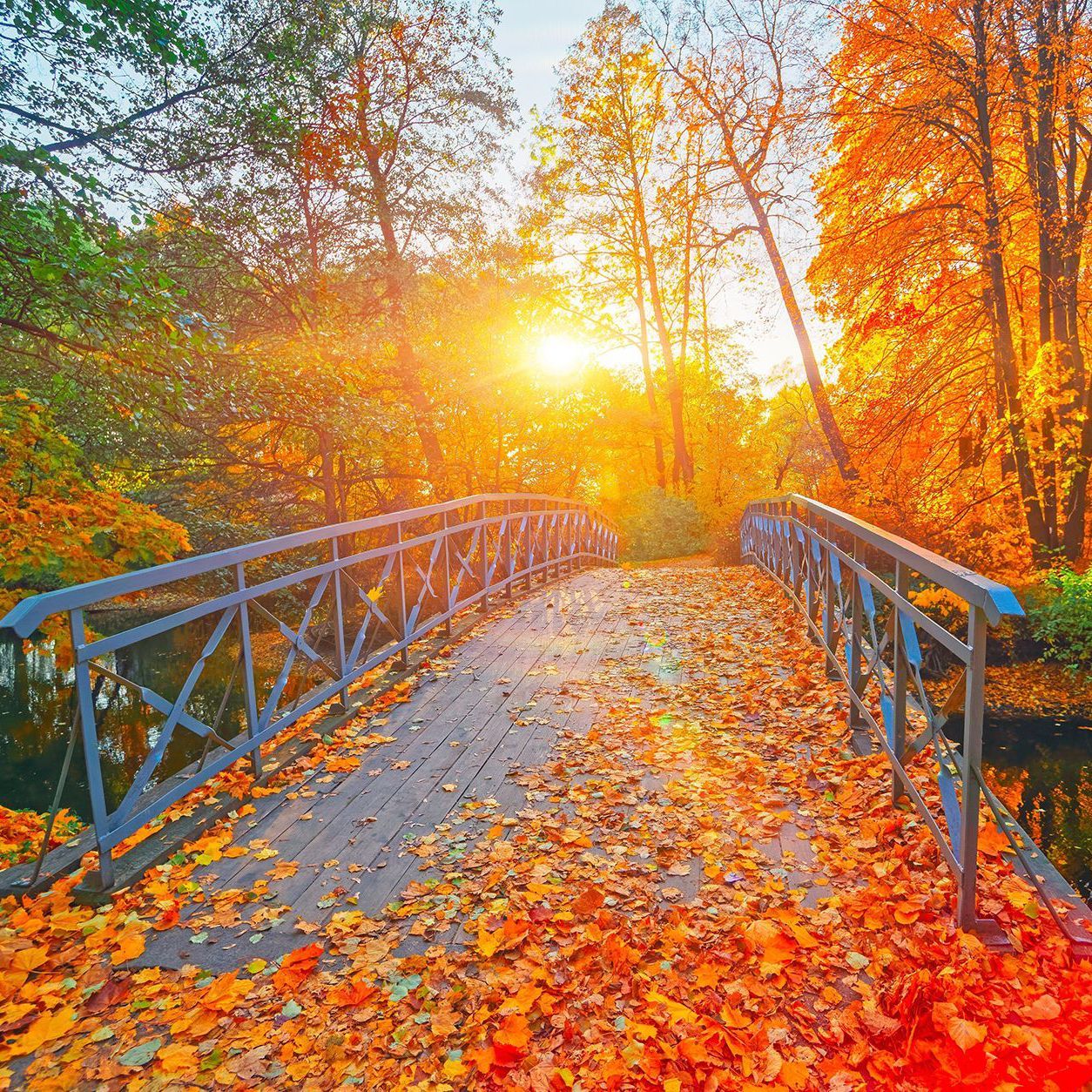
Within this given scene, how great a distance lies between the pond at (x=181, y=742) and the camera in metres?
7.41

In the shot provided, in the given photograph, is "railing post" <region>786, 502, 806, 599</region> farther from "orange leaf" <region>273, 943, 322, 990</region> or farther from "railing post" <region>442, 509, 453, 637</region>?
"orange leaf" <region>273, 943, 322, 990</region>

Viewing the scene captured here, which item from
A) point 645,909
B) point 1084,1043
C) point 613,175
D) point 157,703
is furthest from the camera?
point 613,175

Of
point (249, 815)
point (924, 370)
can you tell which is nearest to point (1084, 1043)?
point (249, 815)

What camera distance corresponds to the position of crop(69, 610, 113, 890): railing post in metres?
2.71

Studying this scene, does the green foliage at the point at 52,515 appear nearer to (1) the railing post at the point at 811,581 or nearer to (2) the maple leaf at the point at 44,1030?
(2) the maple leaf at the point at 44,1030

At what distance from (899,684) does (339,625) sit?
3301mm

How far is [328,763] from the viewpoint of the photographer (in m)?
4.17

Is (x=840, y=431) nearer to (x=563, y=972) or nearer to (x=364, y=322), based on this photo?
(x=364, y=322)

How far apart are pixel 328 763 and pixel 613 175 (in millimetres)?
20980

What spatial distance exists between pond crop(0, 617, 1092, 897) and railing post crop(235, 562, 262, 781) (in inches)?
26.2

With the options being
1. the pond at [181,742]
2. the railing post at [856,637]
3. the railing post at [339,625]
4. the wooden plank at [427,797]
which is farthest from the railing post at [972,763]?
the pond at [181,742]

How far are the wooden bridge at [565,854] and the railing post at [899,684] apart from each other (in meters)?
0.01

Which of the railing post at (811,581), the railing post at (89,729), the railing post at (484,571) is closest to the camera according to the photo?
the railing post at (89,729)

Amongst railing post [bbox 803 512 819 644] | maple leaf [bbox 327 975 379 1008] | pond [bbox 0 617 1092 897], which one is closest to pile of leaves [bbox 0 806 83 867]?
pond [bbox 0 617 1092 897]
